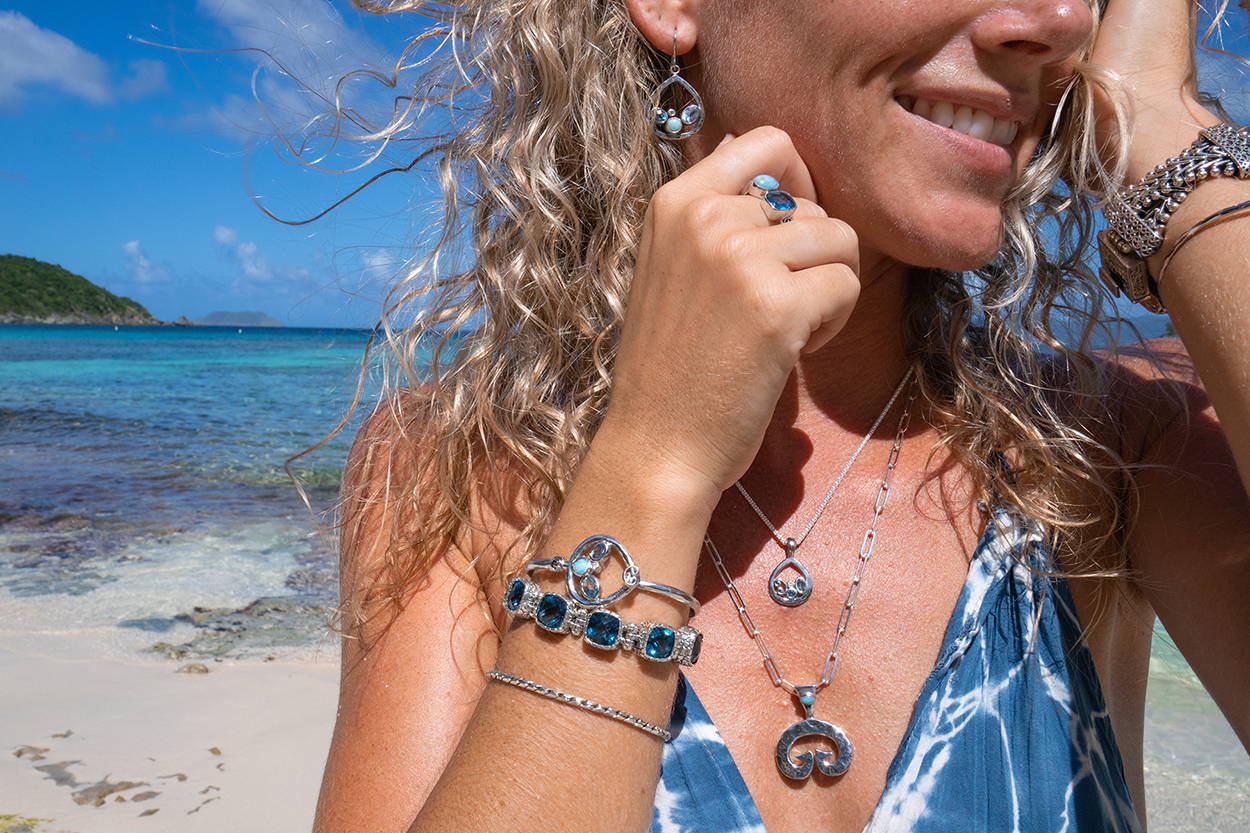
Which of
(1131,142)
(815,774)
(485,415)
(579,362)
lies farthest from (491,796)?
(1131,142)

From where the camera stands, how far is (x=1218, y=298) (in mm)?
1356

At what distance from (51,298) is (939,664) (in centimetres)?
8905

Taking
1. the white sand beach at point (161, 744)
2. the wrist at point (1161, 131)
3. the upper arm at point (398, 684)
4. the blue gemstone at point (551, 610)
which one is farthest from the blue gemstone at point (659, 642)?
the white sand beach at point (161, 744)

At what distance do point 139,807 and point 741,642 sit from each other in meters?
2.87

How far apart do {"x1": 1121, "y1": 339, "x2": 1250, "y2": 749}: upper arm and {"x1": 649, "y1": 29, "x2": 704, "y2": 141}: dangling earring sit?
1009 millimetres

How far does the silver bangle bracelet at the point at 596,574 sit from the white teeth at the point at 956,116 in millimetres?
889

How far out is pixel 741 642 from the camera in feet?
5.51

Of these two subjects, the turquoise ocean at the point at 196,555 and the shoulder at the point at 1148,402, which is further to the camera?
the turquoise ocean at the point at 196,555

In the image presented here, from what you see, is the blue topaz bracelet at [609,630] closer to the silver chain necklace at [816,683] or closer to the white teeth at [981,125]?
the silver chain necklace at [816,683]

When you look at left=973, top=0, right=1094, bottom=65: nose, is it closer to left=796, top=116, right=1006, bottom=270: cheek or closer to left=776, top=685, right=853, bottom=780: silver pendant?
left=796, top=116, right=1006, bottom=270: cheek

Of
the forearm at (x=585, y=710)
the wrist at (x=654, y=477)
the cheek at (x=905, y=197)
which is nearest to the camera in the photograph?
the forearm at (x=585, y=710)

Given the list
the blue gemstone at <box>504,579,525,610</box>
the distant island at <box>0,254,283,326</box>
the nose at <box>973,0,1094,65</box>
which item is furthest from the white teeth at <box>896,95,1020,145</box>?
the distant island at <box>0,254,283,326</box>

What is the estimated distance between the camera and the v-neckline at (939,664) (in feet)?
4.86

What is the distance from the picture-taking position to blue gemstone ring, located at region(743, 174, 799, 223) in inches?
56.4
